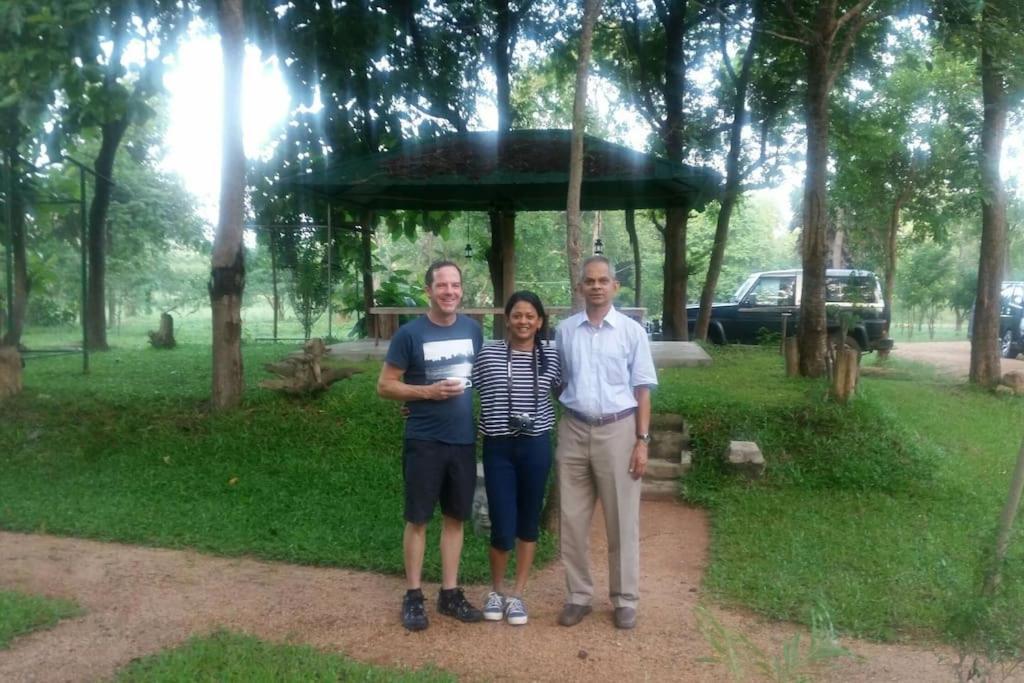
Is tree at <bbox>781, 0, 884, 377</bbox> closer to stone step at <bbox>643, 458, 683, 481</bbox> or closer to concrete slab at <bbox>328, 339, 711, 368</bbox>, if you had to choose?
concrete slab at <bbox>328, 339, 711, 368</bbox>

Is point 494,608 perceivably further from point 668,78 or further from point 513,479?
point 668,78

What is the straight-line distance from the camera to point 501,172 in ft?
34.7

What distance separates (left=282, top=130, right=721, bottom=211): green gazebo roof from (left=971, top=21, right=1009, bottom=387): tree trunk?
3116 mm

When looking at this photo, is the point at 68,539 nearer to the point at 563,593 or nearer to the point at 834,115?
the point at 563,593

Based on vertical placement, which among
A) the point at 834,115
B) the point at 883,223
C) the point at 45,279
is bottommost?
the point at 45,279

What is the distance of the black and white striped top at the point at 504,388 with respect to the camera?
160 inches

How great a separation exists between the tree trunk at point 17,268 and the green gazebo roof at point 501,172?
2.98 m

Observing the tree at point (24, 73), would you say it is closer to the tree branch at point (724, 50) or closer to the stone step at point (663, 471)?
the stone step at point (663, 471)

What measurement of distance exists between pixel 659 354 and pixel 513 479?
7.35 meters

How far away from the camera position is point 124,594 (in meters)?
4.55

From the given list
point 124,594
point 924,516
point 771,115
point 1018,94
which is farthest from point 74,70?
point 771,115

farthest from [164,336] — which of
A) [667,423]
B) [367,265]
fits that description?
[667,423]

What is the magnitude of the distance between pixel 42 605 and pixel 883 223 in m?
20.4

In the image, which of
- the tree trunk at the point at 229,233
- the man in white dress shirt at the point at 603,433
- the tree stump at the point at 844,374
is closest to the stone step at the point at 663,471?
the tree stump at the point at 844,374
